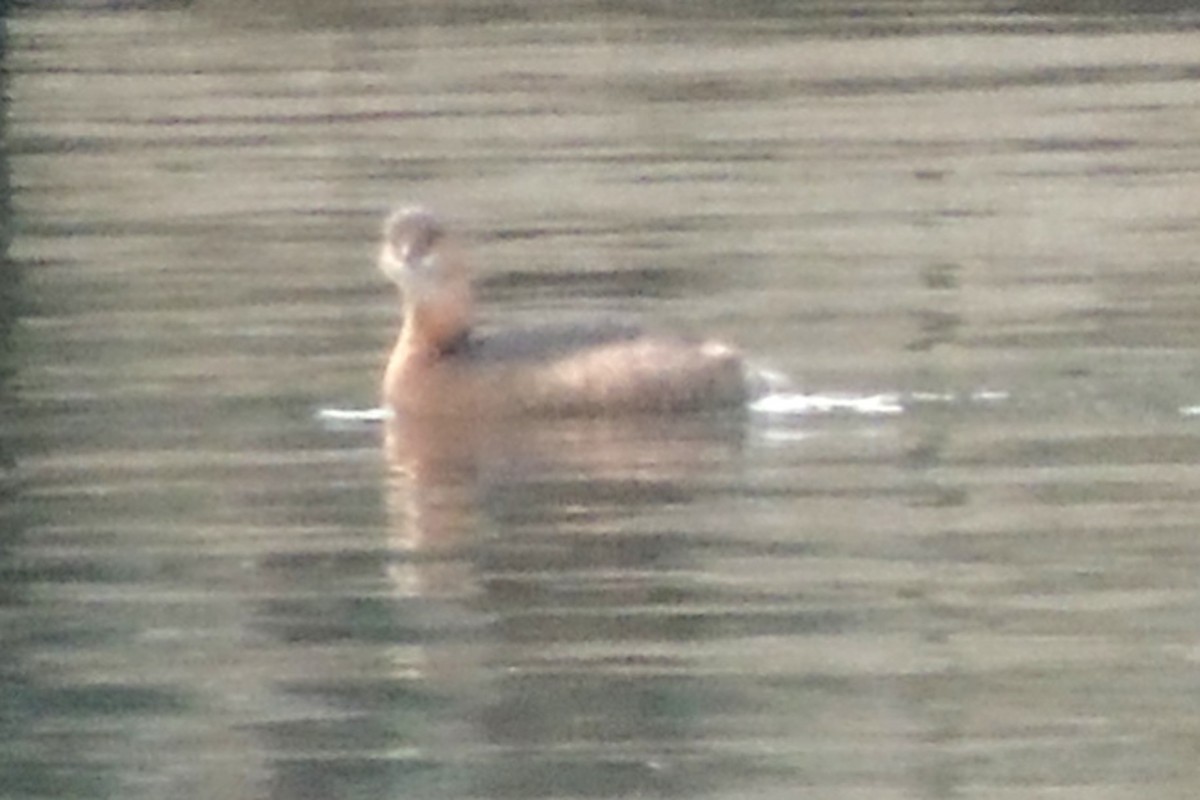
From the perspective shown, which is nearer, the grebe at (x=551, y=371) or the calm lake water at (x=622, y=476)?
the calm lake water at (x=622, y=476)

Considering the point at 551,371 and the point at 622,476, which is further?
the point at 551,371

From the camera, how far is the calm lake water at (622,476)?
8.57 metres

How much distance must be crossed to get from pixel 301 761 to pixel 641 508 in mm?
2494

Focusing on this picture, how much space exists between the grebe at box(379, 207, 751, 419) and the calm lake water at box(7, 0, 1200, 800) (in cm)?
13

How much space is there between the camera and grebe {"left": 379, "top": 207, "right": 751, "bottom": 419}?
1214 cm

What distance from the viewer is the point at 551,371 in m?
12.2

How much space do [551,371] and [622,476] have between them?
3.17 ft

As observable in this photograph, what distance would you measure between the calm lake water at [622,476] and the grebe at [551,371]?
0.13 meters

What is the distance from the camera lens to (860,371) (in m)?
12.6

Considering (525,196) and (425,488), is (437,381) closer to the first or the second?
(425,488)

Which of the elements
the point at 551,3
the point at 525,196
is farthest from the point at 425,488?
the point at 551,3

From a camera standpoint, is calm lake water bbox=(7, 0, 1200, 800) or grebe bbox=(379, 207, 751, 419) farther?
grebe bbox=(379, 207, 751, 419)

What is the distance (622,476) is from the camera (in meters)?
11.3

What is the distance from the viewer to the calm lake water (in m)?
8.57
